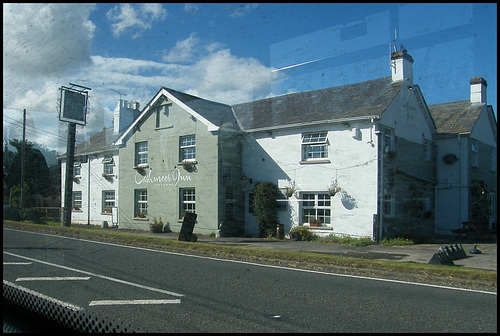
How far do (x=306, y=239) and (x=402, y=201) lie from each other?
3.99m

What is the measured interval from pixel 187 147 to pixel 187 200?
2.21 metres

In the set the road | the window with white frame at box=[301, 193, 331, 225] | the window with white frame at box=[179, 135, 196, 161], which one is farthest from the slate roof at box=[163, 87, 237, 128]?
the window with white frame at box=[301, 193, 331, 225]

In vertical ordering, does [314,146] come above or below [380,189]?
above

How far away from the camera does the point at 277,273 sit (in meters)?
8.91

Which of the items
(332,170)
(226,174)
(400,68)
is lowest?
(226,174)

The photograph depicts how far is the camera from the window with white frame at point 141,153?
10.3 meters

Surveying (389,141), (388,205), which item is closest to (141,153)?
(389,141)

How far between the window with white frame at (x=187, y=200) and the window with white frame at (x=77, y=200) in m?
7.15

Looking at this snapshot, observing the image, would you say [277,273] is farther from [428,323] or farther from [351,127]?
[351,127]

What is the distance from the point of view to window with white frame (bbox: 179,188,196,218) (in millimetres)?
15318

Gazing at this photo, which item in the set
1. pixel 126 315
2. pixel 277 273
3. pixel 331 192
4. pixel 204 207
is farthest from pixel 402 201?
pixel 126 315

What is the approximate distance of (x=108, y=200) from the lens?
10266mm

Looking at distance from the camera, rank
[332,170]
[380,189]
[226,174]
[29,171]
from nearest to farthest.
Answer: [29,171]
[380,189]
[332,170]
[226,174]

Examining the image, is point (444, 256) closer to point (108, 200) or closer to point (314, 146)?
point (108, 200)
